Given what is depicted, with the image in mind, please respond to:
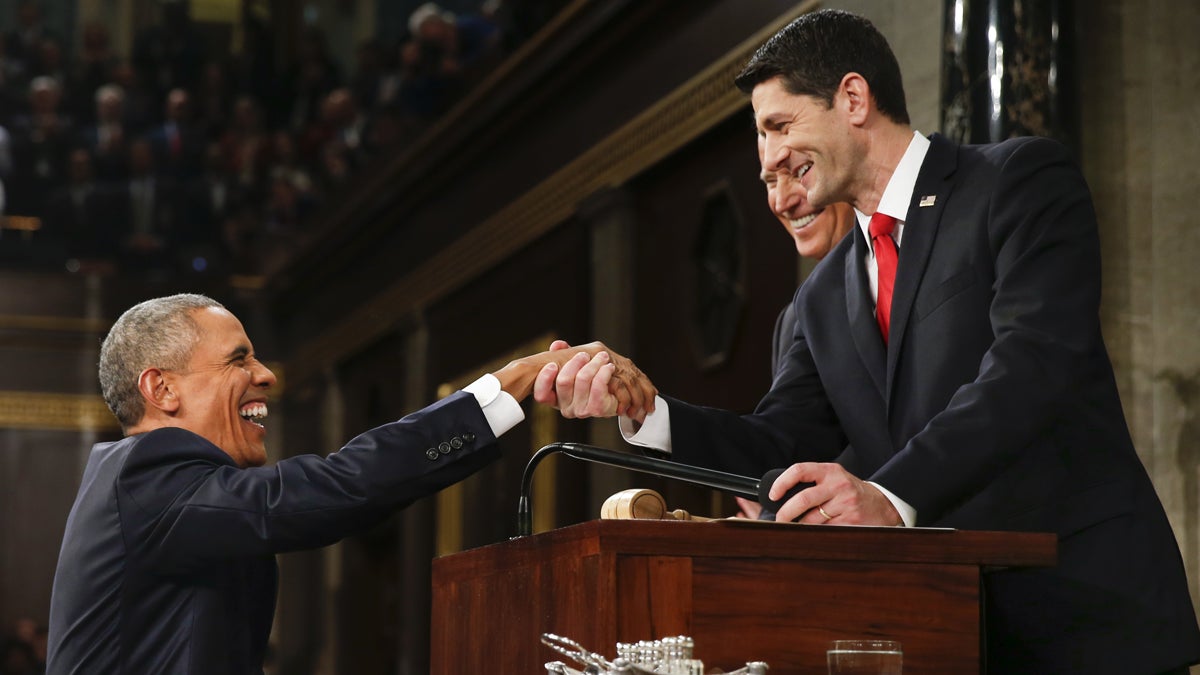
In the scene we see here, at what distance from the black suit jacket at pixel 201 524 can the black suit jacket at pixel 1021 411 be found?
0.71m

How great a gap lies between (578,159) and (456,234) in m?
1.96

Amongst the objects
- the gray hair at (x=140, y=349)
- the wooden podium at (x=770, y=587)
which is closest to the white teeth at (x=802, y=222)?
the gray hair at (x=140, y=349)

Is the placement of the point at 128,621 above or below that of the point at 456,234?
below

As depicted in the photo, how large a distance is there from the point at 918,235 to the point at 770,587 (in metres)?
0.86

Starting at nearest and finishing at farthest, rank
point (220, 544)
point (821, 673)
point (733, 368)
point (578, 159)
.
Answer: point (821, 673)
point (220, 544)
point (733, 368)
point (578, 159)

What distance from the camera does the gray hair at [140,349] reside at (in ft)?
10.1

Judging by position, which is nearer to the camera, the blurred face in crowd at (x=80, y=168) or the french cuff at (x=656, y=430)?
the french cuff at (x=656, y=430)

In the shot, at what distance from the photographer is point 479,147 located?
9.38 m

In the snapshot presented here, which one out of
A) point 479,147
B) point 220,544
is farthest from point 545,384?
point 479,147

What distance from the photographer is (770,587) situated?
188 cm

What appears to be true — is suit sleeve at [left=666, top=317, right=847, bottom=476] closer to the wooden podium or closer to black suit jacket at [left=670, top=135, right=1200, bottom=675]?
black suit jacket at [left=670, top=135, right=1200, bottom=675]

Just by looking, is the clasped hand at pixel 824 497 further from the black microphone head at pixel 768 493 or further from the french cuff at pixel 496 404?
the french cuff at pixel 496 404

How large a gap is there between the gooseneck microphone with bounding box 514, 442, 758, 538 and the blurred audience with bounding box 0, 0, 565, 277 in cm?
955

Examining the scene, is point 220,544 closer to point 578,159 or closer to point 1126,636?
point 1126,636
